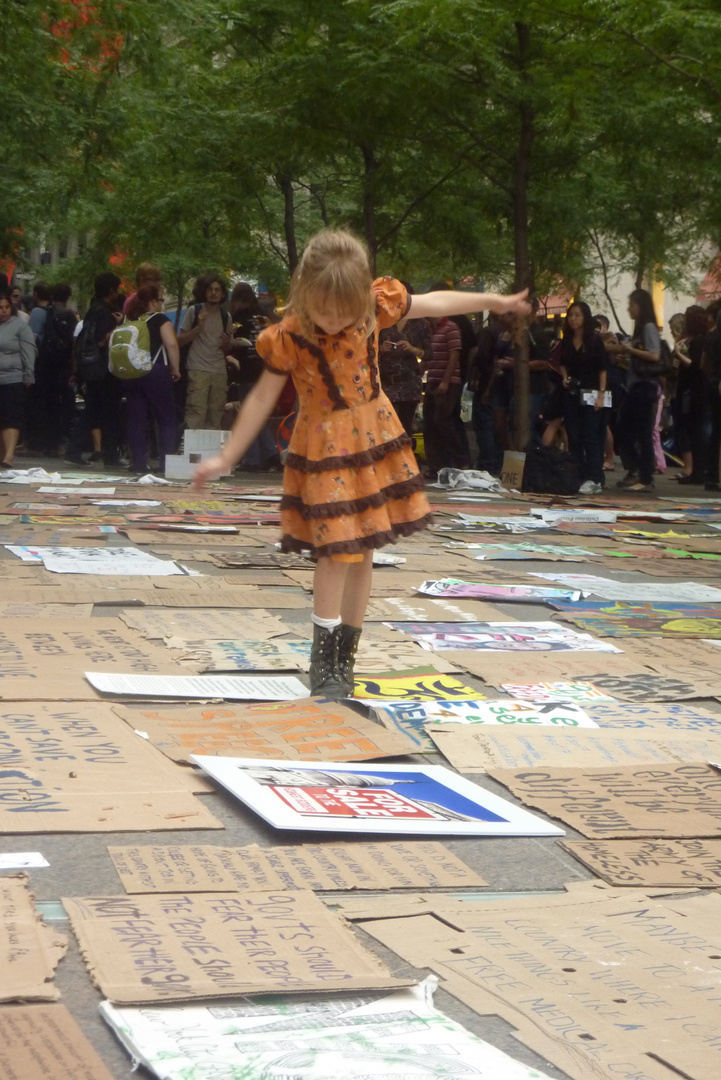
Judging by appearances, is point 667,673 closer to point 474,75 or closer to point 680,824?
point 680,824

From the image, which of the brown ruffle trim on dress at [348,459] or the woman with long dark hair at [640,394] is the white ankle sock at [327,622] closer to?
the brown ruffle trim on dress at [348,459]

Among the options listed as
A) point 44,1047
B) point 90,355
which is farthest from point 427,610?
point 90,355

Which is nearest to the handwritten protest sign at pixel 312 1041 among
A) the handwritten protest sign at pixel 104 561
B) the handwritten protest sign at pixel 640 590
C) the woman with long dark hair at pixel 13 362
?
the handwritten protest sign at pixel 640 590

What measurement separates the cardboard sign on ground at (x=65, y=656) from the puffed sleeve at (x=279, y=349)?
100cm

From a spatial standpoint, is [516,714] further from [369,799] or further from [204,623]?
[204,623]

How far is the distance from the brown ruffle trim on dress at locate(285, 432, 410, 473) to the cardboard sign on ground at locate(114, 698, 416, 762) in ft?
2.17

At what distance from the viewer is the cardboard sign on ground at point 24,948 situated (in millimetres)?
2178

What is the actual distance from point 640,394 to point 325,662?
9.56 meters

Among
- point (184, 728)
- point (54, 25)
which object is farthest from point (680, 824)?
point (54, 25)

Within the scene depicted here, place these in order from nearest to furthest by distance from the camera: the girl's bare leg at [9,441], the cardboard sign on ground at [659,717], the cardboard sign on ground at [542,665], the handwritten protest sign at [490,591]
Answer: the cardboard sign on ground at [659,717] → the cardboard sign on ground at [542,665] → the handwritten protest sign at [490,591] → the girl's bare leg at [9,441]

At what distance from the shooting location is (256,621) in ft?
18.3

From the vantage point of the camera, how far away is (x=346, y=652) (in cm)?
440

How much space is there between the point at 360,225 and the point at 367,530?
13.8 m

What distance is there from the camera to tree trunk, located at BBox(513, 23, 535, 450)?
1365 centimetres
